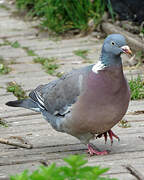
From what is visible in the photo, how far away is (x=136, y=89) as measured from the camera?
5.89m

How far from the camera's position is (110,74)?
13.7 ft

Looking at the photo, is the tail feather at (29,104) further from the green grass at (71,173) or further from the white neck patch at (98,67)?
the green grass at (71,173)

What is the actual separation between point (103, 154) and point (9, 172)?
0.78 meters

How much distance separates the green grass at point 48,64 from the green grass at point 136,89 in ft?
4.18

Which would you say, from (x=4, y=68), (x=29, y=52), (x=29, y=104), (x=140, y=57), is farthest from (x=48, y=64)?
(x=29, y=104)

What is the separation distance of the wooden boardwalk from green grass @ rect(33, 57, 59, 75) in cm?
7

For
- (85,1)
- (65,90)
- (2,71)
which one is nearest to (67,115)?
(65,90)

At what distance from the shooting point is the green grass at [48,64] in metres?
7.17

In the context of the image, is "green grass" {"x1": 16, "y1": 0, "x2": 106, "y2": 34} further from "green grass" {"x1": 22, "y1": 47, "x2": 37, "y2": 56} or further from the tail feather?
the tail feather

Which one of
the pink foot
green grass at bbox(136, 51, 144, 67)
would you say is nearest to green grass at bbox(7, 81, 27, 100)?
green grass at bbox(136, 51, 144, 67)

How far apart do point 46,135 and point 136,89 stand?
1.33m

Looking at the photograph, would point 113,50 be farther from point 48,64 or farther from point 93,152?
point 48,64

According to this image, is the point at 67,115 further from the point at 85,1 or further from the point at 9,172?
the point at 85,1

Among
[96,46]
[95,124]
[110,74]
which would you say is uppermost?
[110,74]
